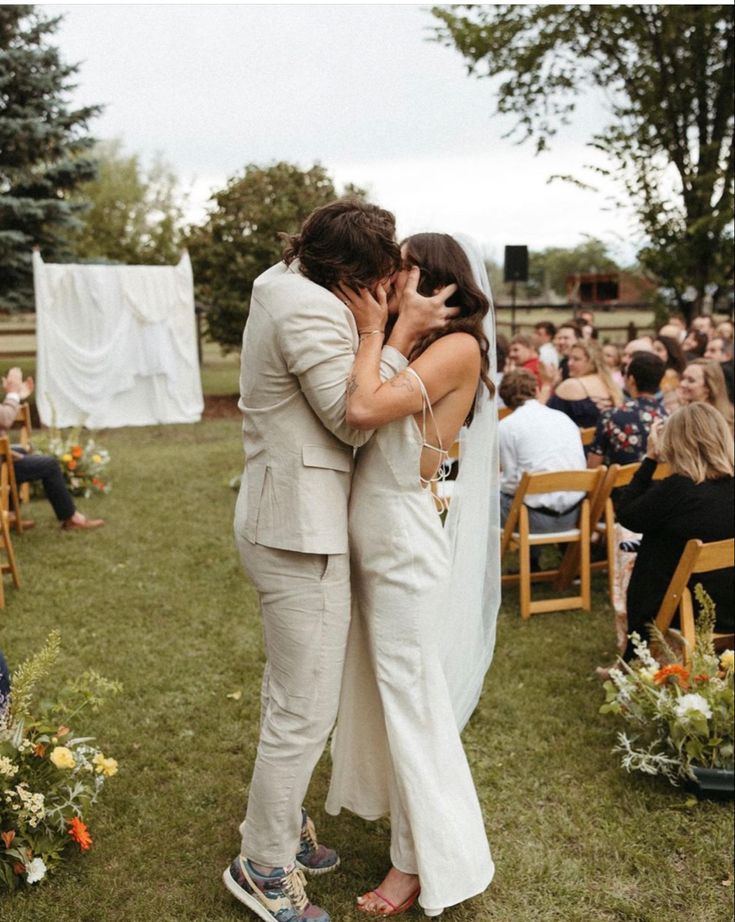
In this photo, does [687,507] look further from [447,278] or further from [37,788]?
[37,788]

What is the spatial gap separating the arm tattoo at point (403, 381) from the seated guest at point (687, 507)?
84.1 inches

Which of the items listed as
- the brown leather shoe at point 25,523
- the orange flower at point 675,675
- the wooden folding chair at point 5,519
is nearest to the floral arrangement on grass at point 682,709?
the orange flower at point 675,675

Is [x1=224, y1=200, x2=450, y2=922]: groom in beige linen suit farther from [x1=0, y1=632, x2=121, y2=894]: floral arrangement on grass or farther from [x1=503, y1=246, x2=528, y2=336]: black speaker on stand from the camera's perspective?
[x1=503, y1=246, x2=528, y2=336]: black speaker on stand

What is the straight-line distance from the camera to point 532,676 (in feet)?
16.3

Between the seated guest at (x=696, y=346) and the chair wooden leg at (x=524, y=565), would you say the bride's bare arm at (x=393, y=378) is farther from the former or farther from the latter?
the seated guest at (x=696, y=346)

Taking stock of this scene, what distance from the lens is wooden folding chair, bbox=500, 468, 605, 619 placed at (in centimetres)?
577

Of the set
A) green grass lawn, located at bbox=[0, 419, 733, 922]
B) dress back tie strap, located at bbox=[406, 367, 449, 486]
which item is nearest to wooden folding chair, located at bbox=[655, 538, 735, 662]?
green grass lawn, located at bbox=[0, 419, 733, 922]

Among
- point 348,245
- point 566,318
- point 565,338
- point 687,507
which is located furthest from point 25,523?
point 566,318

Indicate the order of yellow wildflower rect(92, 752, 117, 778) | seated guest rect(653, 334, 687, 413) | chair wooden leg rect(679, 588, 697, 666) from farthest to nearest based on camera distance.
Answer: seated guest rect(653, 334, 687, 413), chair wooden leg rect(679, 588, 697, 666), yellow wildflower rect(92, 752, 117, 778)

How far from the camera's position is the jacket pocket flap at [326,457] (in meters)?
2.61

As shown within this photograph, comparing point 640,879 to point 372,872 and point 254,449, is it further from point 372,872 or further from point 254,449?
point 254,449

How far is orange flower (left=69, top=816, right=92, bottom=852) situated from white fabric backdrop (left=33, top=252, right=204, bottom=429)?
11.9m

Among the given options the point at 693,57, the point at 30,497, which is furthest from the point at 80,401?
the point at 693,57

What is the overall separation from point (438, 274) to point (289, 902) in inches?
77.3
